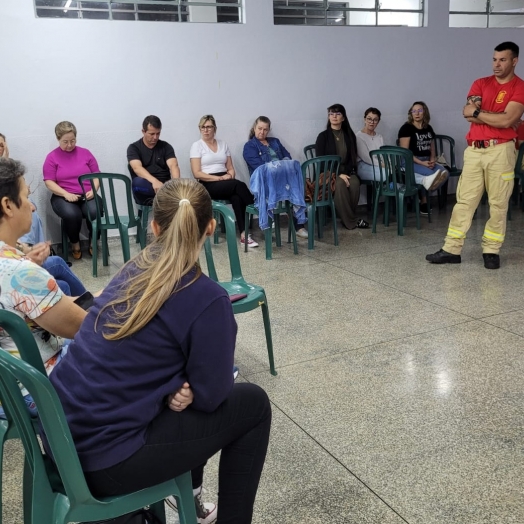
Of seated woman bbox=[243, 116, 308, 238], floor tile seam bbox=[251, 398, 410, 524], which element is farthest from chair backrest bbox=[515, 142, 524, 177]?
floor tile seam bbox=[251, 398, 410, 524]

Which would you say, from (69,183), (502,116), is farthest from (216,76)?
(502,116)

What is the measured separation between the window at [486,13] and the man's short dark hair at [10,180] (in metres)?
6.81

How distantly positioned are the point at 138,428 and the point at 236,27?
5592mm

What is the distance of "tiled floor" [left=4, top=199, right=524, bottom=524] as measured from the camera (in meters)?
1.96

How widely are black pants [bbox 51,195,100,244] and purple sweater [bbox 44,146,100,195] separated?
0.13m

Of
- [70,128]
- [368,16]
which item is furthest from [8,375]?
[368,16]

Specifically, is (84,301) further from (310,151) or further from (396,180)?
(310,151)

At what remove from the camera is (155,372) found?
1.34m

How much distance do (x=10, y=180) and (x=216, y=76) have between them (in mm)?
4798

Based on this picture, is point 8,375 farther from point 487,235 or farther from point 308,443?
point 487,235

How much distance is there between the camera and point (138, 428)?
1333 mm

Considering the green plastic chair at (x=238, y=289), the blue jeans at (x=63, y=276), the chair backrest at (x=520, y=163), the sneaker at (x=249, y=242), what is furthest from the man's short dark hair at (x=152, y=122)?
the chair backrest at (x=520, y=163)

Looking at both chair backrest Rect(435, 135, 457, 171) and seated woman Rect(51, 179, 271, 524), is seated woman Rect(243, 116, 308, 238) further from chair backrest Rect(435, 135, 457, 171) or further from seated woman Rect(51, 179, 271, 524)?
seated woman Rect(51, 179, 271, 524)

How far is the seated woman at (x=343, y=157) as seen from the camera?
612 centimetres
